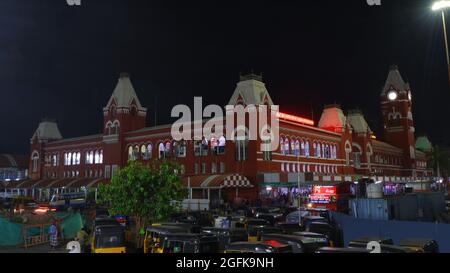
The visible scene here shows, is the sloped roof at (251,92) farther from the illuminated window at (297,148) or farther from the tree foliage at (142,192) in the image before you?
the tree foliage at (142,192)

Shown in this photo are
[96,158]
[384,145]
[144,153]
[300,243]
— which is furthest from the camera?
[384,145]

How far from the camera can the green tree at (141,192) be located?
20.1m

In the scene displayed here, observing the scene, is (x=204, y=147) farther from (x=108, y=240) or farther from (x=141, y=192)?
(x=108, y=240)

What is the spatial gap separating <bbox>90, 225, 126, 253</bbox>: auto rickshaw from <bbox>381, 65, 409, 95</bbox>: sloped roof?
78749 millimetres

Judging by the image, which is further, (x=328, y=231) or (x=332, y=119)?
(x=332, y=119)

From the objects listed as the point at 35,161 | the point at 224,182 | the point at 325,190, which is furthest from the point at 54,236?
the point at 35,161

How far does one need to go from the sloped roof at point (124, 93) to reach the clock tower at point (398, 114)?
53353 mm

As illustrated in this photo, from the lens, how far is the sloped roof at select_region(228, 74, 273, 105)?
155 feet

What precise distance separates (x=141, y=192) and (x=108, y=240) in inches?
166

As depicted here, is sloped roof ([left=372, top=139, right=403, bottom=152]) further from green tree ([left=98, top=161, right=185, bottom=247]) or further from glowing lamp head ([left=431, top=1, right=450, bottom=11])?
green tree ([left=98, top=161, right=185, bottom=247])

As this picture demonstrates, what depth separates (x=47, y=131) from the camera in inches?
3051

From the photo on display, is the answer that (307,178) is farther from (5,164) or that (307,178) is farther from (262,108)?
(5,164)

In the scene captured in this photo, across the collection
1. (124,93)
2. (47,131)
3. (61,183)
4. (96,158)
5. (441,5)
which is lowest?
(61,183)
